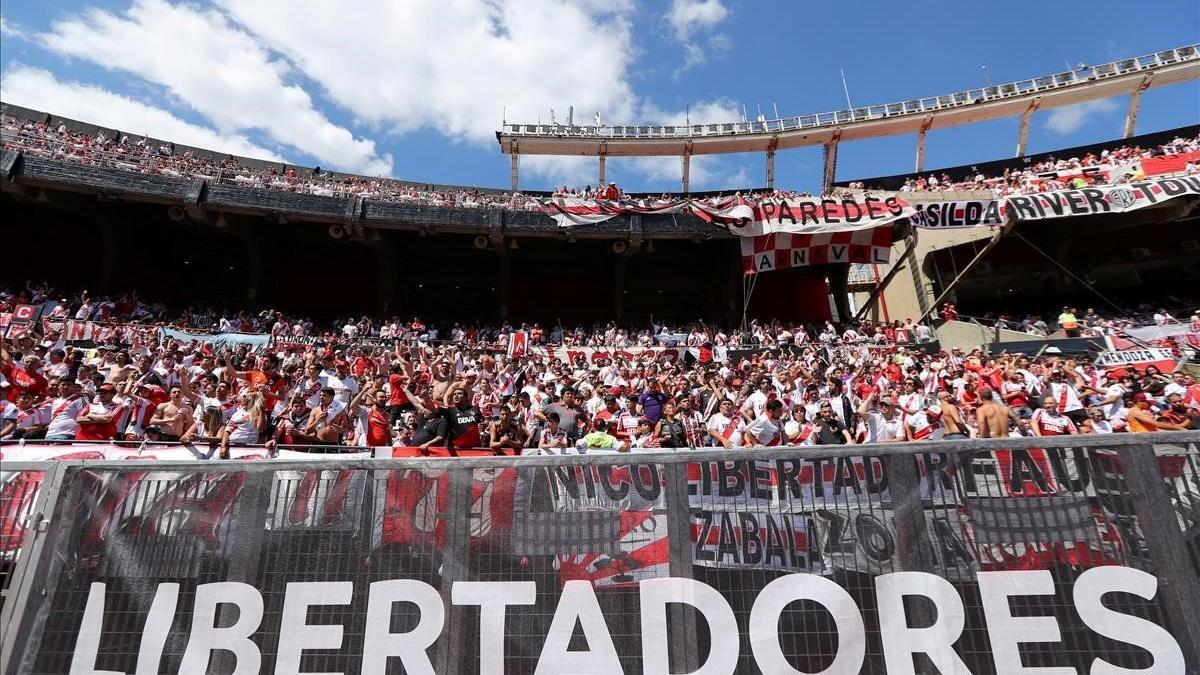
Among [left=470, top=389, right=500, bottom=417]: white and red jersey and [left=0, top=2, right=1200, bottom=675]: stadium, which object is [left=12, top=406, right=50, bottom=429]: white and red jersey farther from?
[left=470, top=389, right=500, bottom=417]: white and red jersey

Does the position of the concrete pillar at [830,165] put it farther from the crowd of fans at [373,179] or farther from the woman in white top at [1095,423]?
→ the woman in white top at [1095,423]

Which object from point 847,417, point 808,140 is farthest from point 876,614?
point 808,140

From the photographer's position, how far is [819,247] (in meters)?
21.2

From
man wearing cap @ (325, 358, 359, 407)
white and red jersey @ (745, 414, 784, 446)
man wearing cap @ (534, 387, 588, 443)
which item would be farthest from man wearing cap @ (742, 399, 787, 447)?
man wearing cap @ (325, 358, 359, 407)

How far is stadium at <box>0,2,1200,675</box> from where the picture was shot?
302 cm

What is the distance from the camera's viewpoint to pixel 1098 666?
287 centimetres

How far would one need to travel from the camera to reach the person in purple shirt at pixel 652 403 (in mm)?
9238

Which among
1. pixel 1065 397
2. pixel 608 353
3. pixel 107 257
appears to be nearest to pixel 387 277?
pixel 107 257

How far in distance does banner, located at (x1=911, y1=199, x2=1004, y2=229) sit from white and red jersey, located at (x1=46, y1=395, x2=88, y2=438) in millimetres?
22444

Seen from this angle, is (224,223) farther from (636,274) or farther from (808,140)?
(808,140)

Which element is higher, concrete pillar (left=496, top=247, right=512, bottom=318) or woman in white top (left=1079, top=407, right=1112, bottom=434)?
concrete pillar (left=496, top=247, right=512, bottom=318)

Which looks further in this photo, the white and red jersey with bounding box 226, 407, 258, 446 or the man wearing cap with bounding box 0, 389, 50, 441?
the white and red jersey with bounding box 226, 407, 258, 446

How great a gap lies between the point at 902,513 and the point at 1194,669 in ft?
4.82

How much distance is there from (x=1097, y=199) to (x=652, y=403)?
2095 centimetres
